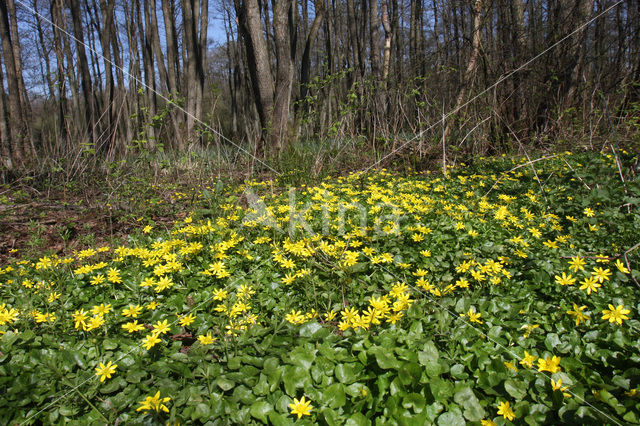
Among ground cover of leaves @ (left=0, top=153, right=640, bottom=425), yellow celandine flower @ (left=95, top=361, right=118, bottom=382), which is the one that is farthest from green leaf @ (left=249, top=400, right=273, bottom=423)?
yellow celandine flower @ (left=95, top=361, right=118, bottom=382)

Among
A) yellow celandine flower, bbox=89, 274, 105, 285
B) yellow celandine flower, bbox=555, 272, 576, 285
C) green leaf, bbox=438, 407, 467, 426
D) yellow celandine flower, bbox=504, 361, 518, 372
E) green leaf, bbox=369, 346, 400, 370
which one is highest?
yellow celandine flower, bbox=89, 274, 105, 285

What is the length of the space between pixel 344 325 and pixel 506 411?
72 centimetres

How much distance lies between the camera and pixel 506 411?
1197 mm

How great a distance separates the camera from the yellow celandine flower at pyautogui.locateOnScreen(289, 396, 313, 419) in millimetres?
1199

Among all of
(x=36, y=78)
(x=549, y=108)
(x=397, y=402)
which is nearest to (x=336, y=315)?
(x=397, y=402)

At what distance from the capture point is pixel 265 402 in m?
1.26

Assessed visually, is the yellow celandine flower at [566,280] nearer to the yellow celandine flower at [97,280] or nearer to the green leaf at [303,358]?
the green leaf at [303,358]

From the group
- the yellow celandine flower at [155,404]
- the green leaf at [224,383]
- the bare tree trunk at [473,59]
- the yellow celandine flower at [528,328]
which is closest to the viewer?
the yellow celandine flower at [155,404]

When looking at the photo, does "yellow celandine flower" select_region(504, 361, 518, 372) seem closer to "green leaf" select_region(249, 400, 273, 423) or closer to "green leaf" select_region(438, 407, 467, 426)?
"green leaf" select_region(438, 407, 467, 426)

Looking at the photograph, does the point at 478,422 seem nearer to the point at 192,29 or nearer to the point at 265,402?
the point at 265,402

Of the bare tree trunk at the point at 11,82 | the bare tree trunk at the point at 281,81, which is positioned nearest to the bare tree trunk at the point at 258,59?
the bare tree trunk at the point at 281,81

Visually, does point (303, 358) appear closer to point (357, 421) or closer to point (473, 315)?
point (357, 421)

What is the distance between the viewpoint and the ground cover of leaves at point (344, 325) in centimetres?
125

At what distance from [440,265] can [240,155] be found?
4.30 m
